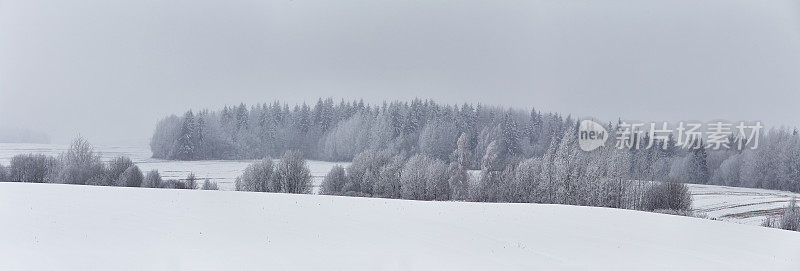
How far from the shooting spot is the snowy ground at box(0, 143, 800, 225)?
2070 centimetres

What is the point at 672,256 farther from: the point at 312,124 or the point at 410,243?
the point at 312,124

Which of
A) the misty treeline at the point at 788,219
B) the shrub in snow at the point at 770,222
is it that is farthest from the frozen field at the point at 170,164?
the misty treeline at the point at 788,219

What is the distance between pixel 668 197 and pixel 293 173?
12.6m

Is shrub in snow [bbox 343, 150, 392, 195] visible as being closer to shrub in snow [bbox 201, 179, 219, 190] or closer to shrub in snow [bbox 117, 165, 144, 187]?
shrub in snow [bbox 201, 179, 219, 190]

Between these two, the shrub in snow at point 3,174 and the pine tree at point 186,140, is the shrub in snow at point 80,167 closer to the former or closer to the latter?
the shrub in snow at point 3,174

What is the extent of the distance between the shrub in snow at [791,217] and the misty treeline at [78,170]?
1987 cm

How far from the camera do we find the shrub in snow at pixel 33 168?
80.3 ft

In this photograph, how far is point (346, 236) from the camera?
1287cm

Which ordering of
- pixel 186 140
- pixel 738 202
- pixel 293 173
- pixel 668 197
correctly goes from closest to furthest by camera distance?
1. pixel 738 202
2. pixel 668 197
3. pixel 186 140
4. pixel 293 173

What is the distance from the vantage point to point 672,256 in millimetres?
12375

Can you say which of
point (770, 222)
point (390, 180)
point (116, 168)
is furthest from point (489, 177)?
point (116, 168)

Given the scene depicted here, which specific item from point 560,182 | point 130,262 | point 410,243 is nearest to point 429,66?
point 560,182

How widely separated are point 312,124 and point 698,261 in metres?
15.1

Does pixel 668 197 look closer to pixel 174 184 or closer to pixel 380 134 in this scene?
pixel 380 134
